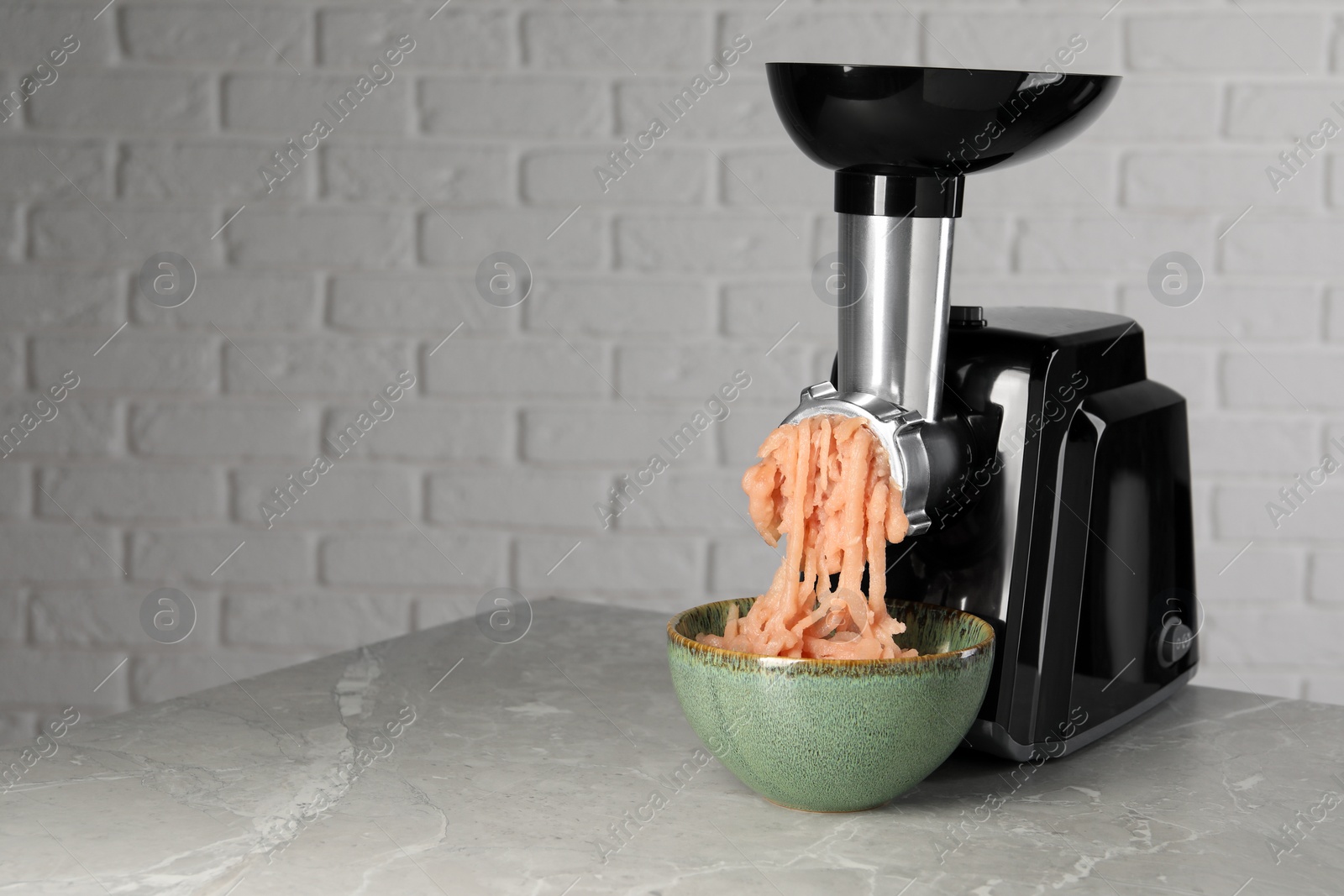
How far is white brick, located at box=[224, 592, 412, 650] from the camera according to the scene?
1.73 meters

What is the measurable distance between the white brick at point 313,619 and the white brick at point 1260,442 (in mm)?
990

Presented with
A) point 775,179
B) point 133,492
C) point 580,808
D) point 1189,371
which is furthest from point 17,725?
point 1189,371

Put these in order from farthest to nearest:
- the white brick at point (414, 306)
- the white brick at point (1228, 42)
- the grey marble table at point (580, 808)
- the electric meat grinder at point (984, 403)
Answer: the white brick at point (414, 306) → the white brick at point (1228, 42) → the electric meat grinder at point (984, 403) → the grey marble table at point (580, 808)

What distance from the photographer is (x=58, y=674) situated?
176 centimetres

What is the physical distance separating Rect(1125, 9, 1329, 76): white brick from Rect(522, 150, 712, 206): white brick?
52cm

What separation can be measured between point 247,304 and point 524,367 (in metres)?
0.35

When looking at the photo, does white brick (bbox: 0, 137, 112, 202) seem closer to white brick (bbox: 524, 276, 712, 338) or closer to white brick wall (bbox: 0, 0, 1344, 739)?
white brick wall (bbox: 0, 0, 1344, 739)

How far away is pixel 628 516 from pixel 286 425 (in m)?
0.44

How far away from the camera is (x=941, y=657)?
72cm

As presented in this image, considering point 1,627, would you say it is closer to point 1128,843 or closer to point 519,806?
point 519,806

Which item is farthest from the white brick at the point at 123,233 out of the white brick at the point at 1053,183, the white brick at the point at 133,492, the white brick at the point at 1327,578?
the white brick at the point at 1327,578

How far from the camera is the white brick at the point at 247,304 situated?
5.52ft

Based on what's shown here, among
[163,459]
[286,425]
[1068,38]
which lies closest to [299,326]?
[286,425]

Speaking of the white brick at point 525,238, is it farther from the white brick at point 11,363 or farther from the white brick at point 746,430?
the white brick at point 11,363
